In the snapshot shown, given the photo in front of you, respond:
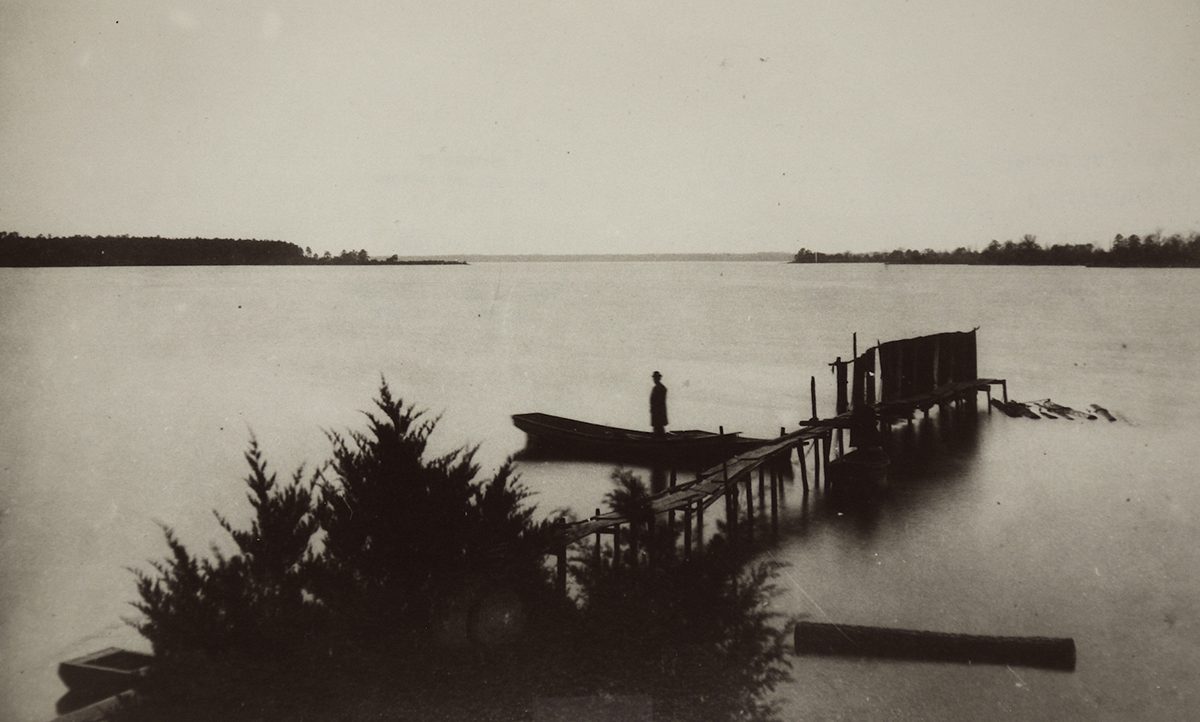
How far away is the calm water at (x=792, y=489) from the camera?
14148 mm

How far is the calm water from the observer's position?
46.4 ft

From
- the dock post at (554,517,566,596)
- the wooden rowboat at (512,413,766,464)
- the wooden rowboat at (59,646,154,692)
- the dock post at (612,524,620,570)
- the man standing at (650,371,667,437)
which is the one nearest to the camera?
the wooden rowboat at (59,646,154,692)

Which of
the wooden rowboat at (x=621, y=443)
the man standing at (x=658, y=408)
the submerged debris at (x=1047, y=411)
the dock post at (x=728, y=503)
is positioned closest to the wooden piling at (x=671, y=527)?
the dock post at (x=728, y=503)

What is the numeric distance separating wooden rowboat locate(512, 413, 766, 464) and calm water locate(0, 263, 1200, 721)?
0.84 m

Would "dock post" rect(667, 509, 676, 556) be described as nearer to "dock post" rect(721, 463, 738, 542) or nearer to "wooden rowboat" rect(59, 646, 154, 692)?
"dock post" rect(721, 463, 738, 542)

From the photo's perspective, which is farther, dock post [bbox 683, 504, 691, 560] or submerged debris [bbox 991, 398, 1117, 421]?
submerged debris [bbox 991, 398, 1117, 421]

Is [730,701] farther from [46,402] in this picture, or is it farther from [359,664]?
[46,402]

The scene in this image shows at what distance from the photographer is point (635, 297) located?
5851 inches

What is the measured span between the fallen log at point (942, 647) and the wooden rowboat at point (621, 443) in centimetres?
1105

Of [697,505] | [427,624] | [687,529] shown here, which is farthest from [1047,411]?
[427,624]

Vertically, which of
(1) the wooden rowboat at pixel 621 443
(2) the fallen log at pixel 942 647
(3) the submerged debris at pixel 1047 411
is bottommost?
(3) the submerged debris at pixel 1047 411

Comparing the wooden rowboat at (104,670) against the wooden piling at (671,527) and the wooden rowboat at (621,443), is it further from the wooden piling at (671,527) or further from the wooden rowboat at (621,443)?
the wooden rowboat at (621,443)

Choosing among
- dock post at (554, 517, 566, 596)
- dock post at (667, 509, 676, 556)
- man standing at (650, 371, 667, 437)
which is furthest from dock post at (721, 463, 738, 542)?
man standing at (650, 371, 667, 437)

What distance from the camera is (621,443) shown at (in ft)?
87.9
